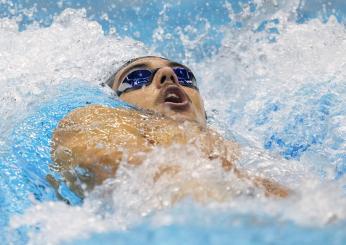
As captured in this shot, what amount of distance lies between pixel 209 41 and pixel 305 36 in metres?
1.24

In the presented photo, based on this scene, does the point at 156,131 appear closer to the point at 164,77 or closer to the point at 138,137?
the point at 138,137

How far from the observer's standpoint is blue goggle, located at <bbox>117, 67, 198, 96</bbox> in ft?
8.75

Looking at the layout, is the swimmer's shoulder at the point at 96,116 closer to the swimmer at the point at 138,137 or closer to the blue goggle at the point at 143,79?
the swimmer at the point at 138,137

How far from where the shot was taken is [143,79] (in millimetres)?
2672

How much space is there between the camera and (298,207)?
45.6 inches

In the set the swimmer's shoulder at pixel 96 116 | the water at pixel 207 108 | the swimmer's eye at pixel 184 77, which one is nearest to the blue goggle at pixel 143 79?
the swimmer's eye at pixel 184 77

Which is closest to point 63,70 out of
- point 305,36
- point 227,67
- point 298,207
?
point 227,67

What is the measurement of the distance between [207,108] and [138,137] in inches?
103

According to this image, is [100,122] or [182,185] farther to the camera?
[100,122]

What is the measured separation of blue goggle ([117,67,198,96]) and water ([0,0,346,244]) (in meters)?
0.11

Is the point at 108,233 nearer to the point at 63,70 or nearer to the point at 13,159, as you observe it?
the point at 13,159

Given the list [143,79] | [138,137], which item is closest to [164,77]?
[143,79]

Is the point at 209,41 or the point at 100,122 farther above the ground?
the point at 209,41

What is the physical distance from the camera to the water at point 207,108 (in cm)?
118
